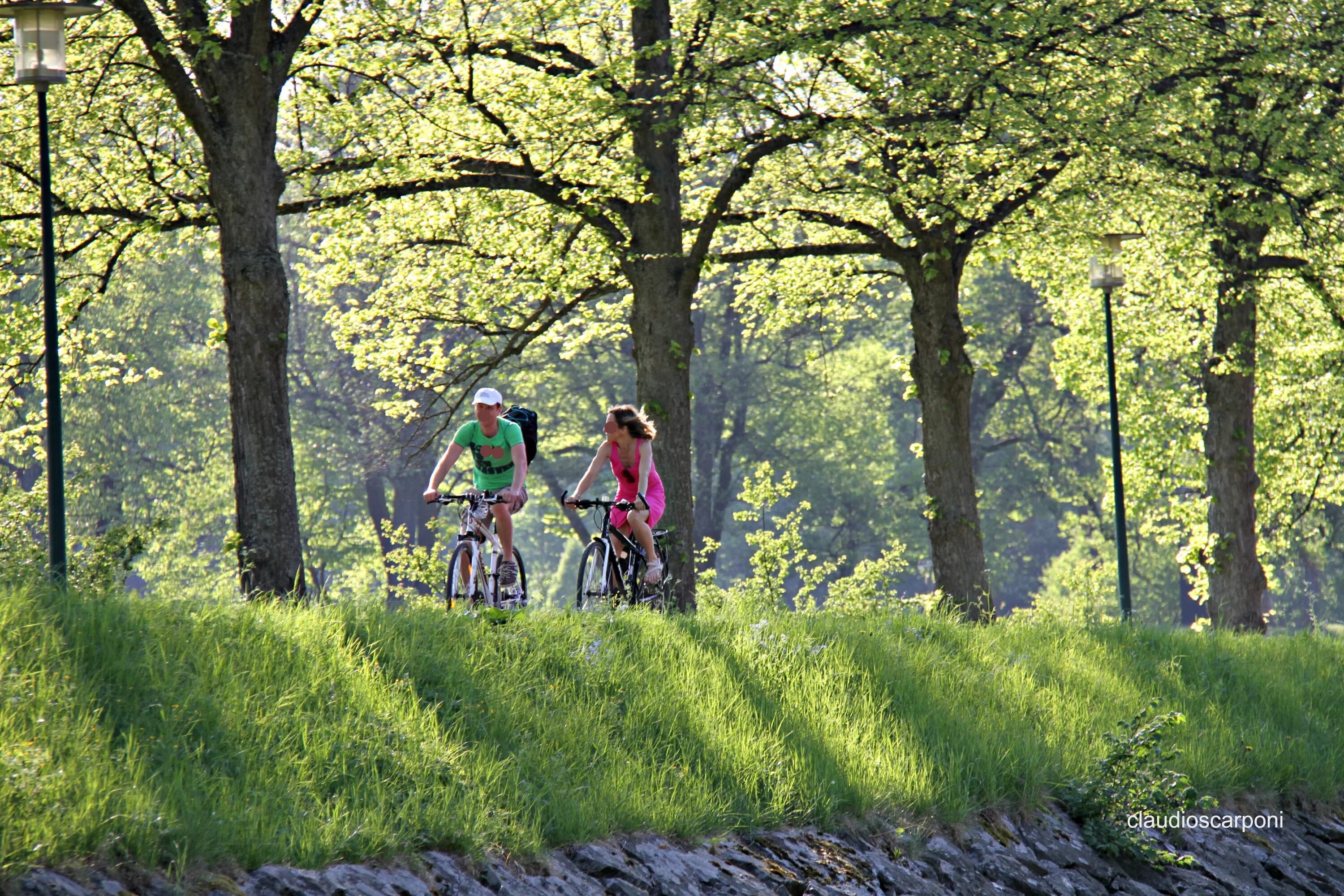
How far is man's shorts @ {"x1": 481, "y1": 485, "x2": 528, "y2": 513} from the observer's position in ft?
30.4

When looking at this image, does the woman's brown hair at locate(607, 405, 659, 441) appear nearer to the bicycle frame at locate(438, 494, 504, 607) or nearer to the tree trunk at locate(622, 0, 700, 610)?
the bicycle frame at locate(438, 494, 504, 607)

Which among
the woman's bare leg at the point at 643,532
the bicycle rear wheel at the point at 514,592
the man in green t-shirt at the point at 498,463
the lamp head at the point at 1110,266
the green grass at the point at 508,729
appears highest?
the lamp head at the point at 1110,266

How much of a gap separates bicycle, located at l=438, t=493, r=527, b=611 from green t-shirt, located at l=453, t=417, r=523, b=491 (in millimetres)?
231

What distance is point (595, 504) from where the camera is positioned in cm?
999

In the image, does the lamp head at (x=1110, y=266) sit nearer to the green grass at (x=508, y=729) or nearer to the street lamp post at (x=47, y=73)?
the green grass at (x=508, y=729)

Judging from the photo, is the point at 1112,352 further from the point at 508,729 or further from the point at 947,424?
the point at 508,729

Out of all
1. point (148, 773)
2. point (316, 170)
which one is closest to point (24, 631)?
point (148, 773)

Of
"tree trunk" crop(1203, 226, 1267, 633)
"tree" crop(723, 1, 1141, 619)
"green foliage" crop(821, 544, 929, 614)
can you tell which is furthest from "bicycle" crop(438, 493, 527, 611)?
"tree trunk" crop(1203, 226, 1267, 633)

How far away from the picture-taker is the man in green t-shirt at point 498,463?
927 cm

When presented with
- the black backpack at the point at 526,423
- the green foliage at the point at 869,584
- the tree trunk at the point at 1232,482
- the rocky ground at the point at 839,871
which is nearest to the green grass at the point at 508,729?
the rocky ground at the point at 839,871

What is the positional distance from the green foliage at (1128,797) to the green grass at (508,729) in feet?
0.69

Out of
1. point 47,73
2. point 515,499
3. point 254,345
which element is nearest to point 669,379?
point 515,499

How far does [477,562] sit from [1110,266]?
9.93m

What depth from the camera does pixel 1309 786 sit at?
947 centimetres
